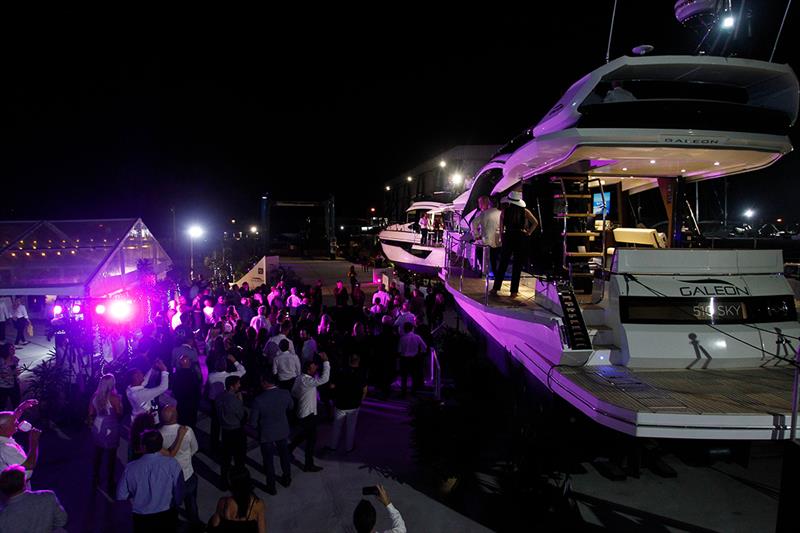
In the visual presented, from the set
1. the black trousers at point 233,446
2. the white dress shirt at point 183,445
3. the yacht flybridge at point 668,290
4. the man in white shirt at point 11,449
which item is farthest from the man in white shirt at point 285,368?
the man in white shirt at point 11,449

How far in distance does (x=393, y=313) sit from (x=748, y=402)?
25.9ft

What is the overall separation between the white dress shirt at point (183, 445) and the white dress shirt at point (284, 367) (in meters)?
2.49

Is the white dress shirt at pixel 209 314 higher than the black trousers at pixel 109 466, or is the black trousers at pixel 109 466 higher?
the white dress shirt at pixel 209 314

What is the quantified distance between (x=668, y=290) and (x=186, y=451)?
18.7 ft

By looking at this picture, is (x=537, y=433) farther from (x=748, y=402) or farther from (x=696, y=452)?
(x=748, y=402)

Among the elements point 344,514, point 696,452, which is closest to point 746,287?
point 696,452

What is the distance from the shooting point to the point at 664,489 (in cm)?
565

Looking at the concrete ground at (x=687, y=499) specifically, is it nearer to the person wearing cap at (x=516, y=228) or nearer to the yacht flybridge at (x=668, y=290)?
the yacht flybridge at (x=668, y=290)

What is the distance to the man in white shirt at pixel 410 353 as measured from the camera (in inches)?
347

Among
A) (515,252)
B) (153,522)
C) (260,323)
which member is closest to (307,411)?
(153,522)

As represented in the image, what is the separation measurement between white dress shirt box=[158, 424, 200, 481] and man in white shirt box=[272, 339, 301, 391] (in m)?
2.49

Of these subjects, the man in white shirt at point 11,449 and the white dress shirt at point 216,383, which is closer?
the man in white shirt at point 11,449

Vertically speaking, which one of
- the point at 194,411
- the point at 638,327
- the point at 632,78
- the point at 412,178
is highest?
the point at 412,178

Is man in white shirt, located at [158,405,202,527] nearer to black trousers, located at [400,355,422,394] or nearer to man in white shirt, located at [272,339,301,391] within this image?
man in white shirt, located at [272,339,301,391]
